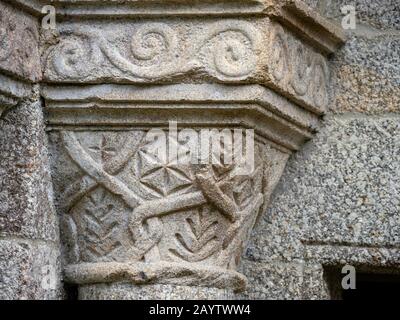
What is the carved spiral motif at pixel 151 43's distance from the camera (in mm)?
2398

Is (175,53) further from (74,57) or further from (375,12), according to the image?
(375,12)

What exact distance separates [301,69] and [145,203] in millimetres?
440

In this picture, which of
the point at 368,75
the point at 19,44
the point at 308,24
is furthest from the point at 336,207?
the point at 19,44

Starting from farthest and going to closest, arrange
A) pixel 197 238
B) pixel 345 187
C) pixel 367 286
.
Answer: pixel 367 286, pixel 345 187, pixel 197 238

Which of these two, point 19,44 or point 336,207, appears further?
point 336,207

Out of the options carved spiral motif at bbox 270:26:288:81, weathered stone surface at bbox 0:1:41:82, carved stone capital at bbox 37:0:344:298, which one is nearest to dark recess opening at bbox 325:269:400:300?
carved stone capital at bbox 37:0:344:298

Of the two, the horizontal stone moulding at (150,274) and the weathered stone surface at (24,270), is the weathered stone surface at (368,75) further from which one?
the weathered stone surface at (24,270)

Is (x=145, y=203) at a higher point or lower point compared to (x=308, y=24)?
lower

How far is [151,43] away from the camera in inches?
94.6

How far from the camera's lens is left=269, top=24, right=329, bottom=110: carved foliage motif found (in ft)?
7.91

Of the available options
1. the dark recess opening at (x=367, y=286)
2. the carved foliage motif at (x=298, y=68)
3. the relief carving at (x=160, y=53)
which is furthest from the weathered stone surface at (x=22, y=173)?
the dark recess opening at (x=367, y=286)
